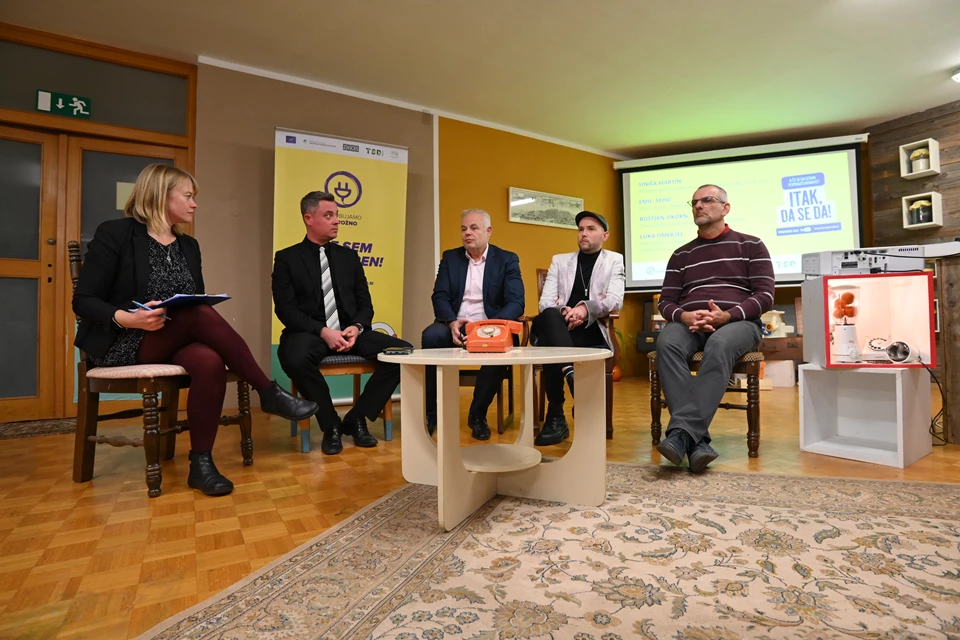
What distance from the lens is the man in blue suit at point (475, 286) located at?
2.82 meters

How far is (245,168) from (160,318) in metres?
2.45

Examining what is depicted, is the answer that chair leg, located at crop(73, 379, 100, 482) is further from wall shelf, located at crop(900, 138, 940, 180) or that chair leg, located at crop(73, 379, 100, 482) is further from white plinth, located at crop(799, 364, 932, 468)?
wall shelf, located at crop(900, 138, 940, 180)

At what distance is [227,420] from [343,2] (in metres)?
2.53

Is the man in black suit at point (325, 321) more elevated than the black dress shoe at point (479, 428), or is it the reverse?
the man in black suit at point (325, 321)

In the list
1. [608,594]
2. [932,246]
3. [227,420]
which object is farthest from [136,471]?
[932,246]

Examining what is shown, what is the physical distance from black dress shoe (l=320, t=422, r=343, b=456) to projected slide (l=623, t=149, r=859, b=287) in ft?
14.1

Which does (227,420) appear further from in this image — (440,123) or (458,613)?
(440,123)

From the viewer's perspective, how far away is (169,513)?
5.30 ft

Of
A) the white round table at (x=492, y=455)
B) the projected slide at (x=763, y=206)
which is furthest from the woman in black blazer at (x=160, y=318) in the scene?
the projected slide at (x=763, y=206)

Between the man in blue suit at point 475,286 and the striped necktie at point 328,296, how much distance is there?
0.47 metres

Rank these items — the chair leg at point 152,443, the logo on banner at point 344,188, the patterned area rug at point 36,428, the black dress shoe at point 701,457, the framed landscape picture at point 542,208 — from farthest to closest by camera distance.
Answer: the framed landscape picture at point 542,208, the logo on banner at point 344,188, the patterned area rug at point 36,428, the black dress shoe at point 701,457, the chair leg at point 152,443

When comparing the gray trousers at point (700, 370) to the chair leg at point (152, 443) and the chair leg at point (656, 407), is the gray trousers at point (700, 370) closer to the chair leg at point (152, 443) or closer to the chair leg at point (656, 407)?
the chair leg at point (656, 407)

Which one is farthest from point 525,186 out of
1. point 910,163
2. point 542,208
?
point 910,163

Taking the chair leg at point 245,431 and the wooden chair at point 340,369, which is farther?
the wooden chair at point 340,369
